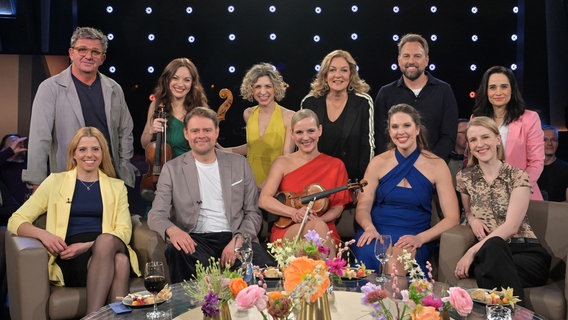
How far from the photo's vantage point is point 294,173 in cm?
440

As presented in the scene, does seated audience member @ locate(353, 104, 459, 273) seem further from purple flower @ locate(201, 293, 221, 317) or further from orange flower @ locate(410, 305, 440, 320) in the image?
orange flower @ locate(410, 305, 440, 320)

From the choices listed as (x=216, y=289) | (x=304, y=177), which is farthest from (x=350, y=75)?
(x=216, y=289)

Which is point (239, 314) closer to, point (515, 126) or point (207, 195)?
point (207, 195)

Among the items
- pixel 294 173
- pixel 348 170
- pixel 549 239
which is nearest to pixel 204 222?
pixel 294 173

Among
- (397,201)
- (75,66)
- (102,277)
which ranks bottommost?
(102,277)

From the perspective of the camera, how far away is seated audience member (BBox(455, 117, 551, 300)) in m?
3.69

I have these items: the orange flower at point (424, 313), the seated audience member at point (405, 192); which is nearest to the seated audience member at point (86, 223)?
the seated audience member at point (405, 192)

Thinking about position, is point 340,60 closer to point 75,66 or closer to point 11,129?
point 75,66

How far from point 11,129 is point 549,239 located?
5.14 m

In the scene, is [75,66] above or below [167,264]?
above

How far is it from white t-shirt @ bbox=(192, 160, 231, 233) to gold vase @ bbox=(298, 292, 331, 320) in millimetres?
1884

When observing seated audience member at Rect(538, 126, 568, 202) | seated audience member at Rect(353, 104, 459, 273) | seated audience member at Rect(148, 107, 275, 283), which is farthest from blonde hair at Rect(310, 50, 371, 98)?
seated audience member at Rect(538, 126, 568, 202)

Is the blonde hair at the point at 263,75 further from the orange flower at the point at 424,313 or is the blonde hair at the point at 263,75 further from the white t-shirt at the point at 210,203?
the orange flower at the point at 424,313

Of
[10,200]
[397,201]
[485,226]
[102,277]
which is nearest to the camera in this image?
[102,277]
